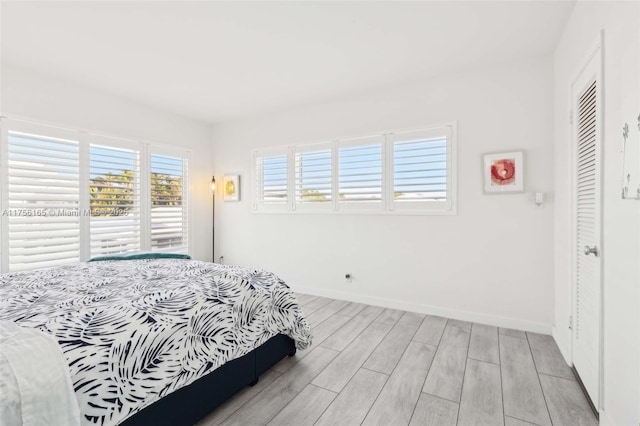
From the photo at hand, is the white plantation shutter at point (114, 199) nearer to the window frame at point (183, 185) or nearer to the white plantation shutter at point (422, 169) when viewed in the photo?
the window frame at point (183, 185)

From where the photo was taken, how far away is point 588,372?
1.76 metres

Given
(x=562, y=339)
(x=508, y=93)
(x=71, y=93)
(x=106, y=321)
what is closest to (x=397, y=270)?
(x=562, y=339)

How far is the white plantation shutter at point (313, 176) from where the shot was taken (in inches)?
152

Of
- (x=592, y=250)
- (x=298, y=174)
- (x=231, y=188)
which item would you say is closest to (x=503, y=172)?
(x=592, y=250)

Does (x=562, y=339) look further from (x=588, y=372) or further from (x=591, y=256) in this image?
(x=591, y=256)

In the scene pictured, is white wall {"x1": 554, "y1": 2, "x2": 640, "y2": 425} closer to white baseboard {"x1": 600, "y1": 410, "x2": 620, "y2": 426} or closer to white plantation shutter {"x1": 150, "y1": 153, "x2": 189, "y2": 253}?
white baseboard {"x1": 600, "y1": 410, "x2": 620, "y2": 426}

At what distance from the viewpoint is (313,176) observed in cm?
397

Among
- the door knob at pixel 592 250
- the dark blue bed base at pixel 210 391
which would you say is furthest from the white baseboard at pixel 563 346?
the dark blue bed base at pixel 210 391

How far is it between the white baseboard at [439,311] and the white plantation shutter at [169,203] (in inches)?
81.4

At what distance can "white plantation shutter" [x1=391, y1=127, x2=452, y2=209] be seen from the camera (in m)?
3.12

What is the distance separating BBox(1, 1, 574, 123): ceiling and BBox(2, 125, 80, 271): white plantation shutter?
30.1 inches

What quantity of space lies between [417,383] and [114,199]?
12.8ft

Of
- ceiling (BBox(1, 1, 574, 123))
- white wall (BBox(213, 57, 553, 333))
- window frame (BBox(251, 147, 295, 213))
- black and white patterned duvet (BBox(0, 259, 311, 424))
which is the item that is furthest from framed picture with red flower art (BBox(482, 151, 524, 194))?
window frame (BBox(251, 147, 295, 213))

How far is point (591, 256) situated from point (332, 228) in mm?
2552
